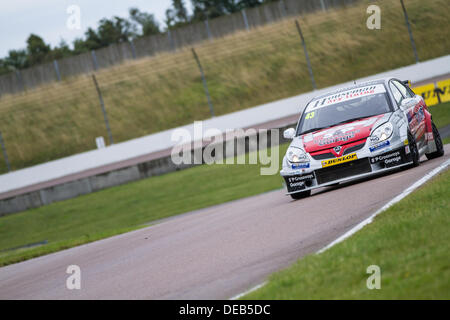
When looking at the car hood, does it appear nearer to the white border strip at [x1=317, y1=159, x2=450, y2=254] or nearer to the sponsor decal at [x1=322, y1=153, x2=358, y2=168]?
the sponsor decal at [x1=322, y1=153, x2=358, y2=168]

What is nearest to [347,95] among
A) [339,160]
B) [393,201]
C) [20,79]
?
[339,160]

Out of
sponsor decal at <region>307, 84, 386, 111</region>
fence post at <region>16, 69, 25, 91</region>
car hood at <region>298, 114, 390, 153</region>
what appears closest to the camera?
car hood at <region>298, 114, 390, 153</region>

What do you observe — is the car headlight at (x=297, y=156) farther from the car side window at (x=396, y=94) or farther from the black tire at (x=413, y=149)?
the car side window at (x=396, y=94)

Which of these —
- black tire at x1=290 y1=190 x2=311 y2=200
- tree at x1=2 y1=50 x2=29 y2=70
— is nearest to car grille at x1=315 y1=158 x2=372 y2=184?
black tire at x1=290 y1=190 x2=311 y2=200

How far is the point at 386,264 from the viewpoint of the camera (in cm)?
517

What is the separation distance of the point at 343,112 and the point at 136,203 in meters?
10.6

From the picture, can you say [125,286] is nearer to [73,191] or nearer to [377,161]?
[377,161]

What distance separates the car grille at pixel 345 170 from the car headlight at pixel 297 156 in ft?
1.11

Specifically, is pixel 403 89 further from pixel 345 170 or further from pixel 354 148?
pixel 345 170

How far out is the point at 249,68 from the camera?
44.2 m

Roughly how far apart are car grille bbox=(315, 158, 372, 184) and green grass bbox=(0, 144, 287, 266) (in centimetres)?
737

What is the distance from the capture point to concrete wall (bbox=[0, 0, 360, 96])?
51.6 m

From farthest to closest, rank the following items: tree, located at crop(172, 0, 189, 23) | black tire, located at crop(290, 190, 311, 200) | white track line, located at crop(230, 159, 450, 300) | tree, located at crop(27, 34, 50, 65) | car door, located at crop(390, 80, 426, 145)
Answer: tree, located at crop(172, 0, 189, 23)
tree, located at crop(27, 34, 50, 65)
black tire, located at crop(290, 190, 311, 200)
car door, located at crop(390, 80, 426, 145)
white track line, located at crop(230, 159, 450, 300)

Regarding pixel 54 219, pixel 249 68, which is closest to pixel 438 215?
pixel 54 219
